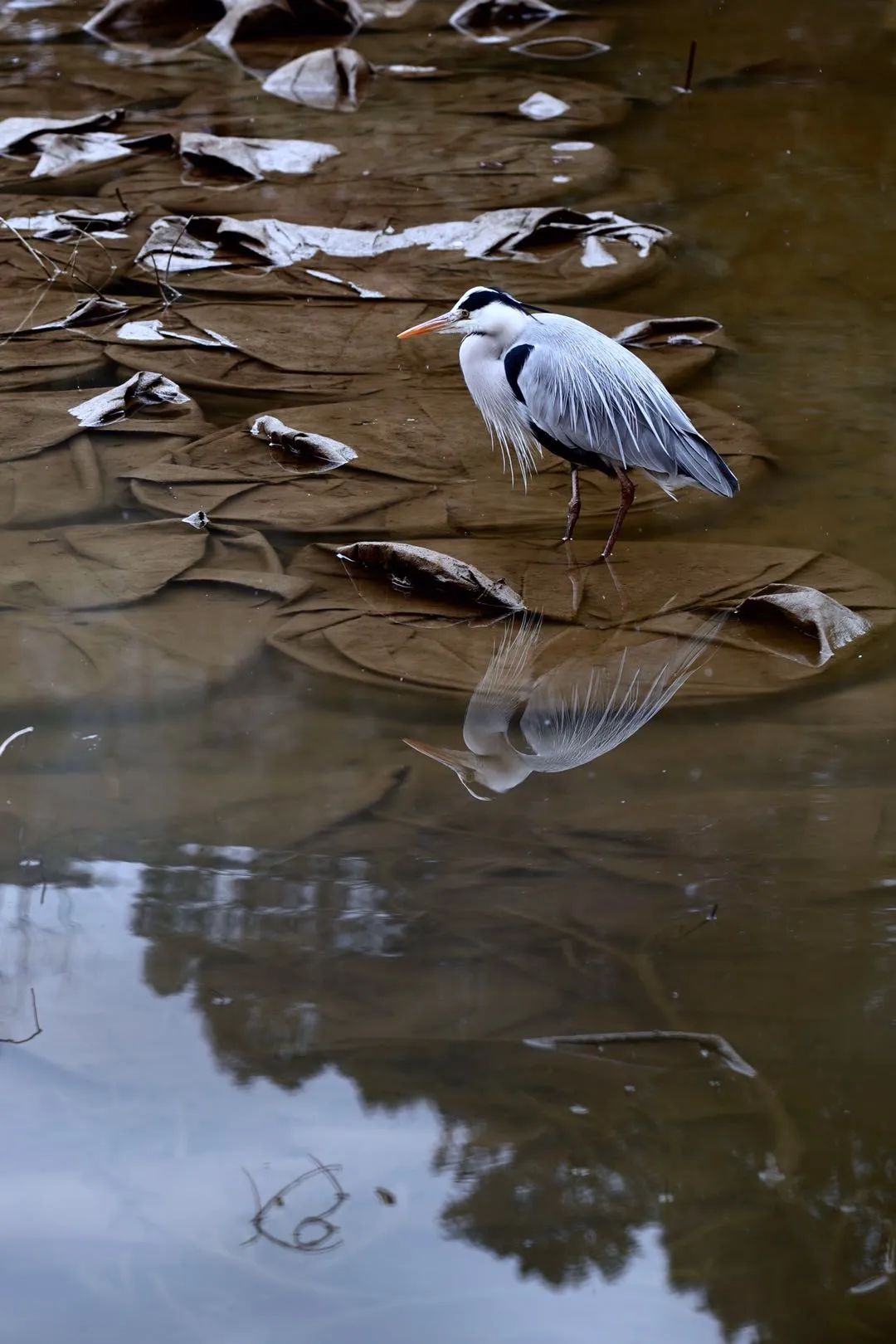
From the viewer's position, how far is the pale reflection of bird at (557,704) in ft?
11.4

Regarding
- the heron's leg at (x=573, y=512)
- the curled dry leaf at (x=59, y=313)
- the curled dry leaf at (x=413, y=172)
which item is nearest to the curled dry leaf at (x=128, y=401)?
the curled dry leaf at (x=59, y=313)

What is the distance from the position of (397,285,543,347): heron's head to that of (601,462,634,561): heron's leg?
1.87 feet

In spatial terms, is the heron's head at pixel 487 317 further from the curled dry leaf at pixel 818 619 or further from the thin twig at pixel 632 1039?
the thin twig at pixel 632 1039

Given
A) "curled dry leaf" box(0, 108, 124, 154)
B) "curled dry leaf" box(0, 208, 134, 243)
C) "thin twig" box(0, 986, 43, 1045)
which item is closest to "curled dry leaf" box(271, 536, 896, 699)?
"thin twig" box(0, 986, 43, 1045)

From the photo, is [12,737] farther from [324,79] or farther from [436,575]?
[324,79]

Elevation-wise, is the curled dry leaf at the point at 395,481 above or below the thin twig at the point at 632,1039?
below

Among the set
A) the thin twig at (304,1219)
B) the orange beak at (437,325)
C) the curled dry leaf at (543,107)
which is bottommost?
the thin twig at (304,1219)

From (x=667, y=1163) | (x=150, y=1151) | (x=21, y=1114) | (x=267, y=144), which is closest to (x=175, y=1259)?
(x=150, y=1151)

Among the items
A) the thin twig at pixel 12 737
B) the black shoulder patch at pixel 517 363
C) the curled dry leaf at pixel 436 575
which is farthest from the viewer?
the black shoulder patch at pixel 517 363

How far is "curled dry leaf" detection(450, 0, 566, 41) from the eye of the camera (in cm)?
1025

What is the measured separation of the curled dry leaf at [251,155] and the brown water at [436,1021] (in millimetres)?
4676

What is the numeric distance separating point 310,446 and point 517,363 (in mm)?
814

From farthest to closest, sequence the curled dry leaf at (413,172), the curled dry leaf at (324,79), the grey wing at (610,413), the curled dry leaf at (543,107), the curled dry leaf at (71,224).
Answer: the curled dry leaf at (324,79) → the curled dry leaf at (543,107) → the curled dry leaf at (413,172) → the curled dry leaf at (71,224) → the grey wing at (610,413)

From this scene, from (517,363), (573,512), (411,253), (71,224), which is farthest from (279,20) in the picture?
(573,512)
